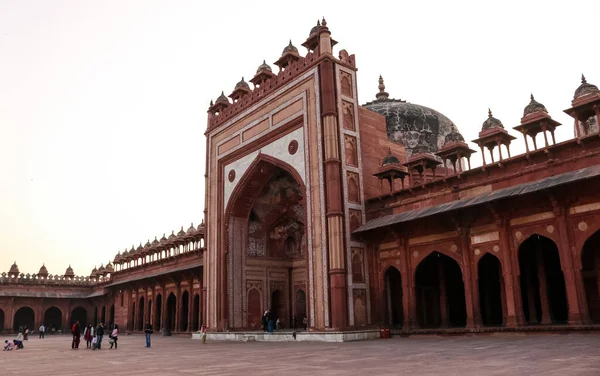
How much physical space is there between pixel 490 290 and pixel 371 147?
7140 mm

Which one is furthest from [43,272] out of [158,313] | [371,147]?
[371,147]

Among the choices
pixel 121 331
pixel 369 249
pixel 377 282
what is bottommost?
pixel 121 331

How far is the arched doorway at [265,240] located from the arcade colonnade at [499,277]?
686 cm

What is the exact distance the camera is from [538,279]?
1709cm

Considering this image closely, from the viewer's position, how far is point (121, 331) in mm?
40250

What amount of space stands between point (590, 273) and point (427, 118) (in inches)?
617

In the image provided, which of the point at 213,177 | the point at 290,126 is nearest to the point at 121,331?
the point at 213,177

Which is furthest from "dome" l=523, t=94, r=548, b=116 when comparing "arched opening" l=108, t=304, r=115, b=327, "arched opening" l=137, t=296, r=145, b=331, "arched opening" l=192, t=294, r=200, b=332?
"arched opening" l=108, t=304, r=115, b=327

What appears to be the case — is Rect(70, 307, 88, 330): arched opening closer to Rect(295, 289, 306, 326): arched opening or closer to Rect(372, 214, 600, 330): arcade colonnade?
Rect(295, 289, 306, 326): arched opening

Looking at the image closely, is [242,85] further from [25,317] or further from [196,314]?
[25,317]

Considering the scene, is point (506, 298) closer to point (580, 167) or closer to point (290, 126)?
point (580, 167)

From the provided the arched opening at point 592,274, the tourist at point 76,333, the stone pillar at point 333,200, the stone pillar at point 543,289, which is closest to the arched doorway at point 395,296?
the stone pillar at point 333,200

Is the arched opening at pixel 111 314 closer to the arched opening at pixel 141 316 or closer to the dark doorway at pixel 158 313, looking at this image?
the arched opening at pixel 141 316

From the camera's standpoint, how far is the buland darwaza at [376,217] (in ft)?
49.8
